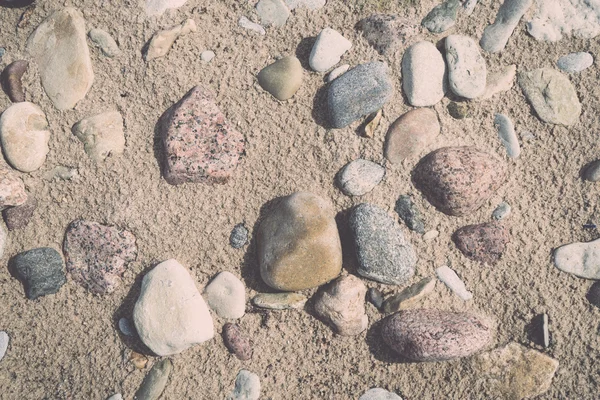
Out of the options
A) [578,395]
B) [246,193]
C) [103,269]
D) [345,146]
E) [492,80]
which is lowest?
[578,395]

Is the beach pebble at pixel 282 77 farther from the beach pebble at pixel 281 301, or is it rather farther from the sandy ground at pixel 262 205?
the beach pebble at pixel 281 301

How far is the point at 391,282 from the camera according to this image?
5.94 ft

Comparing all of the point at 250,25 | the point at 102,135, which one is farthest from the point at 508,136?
the point at 102,135

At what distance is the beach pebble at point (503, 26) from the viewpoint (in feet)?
6.31

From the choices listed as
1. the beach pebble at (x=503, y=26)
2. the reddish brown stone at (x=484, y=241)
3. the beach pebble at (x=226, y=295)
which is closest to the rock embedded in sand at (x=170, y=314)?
the beach pebble at (x=226, y=295)

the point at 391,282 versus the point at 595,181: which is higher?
the point at 595,181

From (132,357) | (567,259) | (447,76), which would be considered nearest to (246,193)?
(132,357)

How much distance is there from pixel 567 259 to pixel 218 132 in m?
1.41

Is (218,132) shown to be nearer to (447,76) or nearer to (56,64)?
(56,64)

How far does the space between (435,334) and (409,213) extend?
1.47 feet

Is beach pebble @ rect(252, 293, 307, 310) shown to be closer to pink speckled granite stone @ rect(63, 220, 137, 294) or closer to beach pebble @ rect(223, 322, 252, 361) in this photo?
beach pebble @ rect(223, 322, 252, 361)

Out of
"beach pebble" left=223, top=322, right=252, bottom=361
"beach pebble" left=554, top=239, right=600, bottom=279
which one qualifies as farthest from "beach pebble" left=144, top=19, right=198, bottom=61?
"beach pebble" left=554, top=239, right=600, bottom=279

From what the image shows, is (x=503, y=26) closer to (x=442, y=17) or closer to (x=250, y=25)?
(x=442, y=17)

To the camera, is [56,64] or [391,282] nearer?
[391,282]
